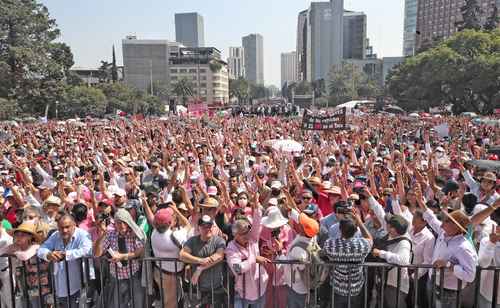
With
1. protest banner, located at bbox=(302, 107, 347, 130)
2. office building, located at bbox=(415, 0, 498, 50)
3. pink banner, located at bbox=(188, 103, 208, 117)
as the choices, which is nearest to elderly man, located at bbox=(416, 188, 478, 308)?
protest banner, located at bbox=(302, 107, 347, 130)

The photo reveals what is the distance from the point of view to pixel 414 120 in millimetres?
26312

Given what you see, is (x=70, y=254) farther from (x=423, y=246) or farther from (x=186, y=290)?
(x=423, y=246)

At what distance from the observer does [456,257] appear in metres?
3.77

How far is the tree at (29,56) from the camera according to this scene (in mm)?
37531

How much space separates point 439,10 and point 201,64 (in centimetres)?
7620

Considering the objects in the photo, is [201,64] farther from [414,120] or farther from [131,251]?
[131,251]

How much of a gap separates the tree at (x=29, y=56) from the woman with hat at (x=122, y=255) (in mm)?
38925

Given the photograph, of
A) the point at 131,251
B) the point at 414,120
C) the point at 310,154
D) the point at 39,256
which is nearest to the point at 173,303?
the point at 131,251

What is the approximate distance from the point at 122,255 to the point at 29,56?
39680 mm

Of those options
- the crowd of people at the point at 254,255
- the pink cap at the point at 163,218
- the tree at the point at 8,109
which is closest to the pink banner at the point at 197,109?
the tree at the point at 8,109

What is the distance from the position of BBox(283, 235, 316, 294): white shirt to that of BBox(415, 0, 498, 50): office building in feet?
395

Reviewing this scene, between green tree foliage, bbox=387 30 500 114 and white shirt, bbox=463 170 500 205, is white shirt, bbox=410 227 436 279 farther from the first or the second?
green tree foliage, bbox=387 30 500 114

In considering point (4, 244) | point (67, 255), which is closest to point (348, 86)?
point (4, 244)

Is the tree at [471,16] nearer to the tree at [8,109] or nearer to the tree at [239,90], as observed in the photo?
the tree at [8,109]
